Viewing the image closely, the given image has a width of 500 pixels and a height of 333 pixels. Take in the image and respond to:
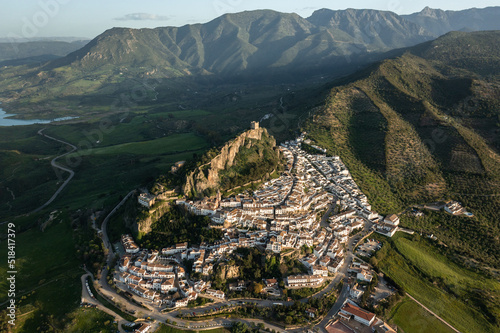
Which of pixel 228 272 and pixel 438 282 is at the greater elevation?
pixel 228 272

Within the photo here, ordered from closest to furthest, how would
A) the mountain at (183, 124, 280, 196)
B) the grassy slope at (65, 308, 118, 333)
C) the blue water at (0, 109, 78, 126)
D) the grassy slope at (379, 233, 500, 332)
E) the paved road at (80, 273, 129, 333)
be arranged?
the grassy slope at (65, 308, 118, 333), the paved road at (80, 273, 129, 333), the grassy slope at (379, 233, 500, 332), the mountain at (183, 124, 280, 196), the blue water at (0, 109, 78, 126)

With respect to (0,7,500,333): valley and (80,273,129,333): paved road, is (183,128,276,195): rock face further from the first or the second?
(80,273,129,333): paved road

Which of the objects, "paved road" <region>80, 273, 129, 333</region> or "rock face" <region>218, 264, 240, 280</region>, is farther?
"rock face" <region>218, 264, 240, 280</region>

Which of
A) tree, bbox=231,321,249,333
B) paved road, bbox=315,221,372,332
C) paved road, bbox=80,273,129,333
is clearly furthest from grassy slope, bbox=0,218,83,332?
paved road, bbox=315,221,372,332

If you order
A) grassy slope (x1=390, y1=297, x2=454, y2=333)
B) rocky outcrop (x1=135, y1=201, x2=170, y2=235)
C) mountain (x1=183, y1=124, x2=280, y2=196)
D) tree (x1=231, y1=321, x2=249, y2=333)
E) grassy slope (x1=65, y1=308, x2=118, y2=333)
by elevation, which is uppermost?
mountain (x1=183, y1=124, x2=280, y2=196)

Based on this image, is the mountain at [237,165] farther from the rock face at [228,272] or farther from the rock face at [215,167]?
the rock face at [228,272]

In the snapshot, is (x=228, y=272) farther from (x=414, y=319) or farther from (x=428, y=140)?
(x=428, y=140)

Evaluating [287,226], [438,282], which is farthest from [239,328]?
[438,282]
